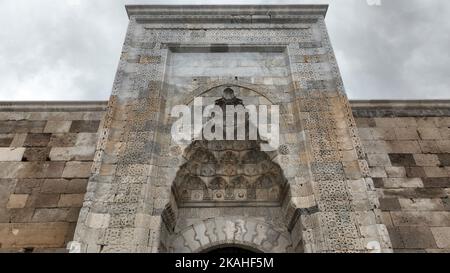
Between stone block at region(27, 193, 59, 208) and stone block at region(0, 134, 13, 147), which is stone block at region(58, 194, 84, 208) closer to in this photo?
stone block at region(27, 193, 59, 208)

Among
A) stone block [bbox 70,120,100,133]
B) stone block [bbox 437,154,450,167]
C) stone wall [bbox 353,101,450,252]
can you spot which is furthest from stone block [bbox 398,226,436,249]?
stone block [bbox 70,120,100,133]

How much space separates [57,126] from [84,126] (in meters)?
0.48

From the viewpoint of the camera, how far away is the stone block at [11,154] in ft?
17.7

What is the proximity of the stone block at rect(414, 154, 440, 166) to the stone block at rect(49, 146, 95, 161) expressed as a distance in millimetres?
5394

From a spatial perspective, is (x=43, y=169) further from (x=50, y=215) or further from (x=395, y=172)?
(x=395, y=172)

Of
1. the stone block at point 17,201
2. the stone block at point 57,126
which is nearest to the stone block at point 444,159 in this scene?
the stone block at point 57,126

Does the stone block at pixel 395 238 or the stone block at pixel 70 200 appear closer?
the stone block at pixel 395 238

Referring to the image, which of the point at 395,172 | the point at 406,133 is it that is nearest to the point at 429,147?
the point at 406,133

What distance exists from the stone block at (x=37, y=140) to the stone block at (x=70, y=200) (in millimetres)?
1172

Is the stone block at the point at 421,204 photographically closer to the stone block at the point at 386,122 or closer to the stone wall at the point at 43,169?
the stone block at the point at 386,122

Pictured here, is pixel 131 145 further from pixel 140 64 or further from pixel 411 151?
pixel 411 151

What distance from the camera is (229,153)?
4973 mm
